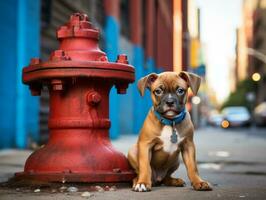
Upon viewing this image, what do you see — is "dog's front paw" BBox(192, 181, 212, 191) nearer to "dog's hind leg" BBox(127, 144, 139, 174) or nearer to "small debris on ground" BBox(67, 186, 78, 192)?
"dog's hind leg" BBox(127, 144, 139, 174)

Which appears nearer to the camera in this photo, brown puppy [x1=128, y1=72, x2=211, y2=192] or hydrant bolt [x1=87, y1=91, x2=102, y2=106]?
brown puppy [x1=128, y1=72, x2=211, y2=192]

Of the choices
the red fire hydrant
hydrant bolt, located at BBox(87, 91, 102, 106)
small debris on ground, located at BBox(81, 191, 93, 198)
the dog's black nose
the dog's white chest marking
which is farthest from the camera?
hydrant bolt, located at BBox(87, 91, 102, 106)

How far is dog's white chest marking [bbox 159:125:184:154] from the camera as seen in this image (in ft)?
16.4

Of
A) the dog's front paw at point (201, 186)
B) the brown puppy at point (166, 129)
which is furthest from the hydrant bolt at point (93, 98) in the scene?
the dog's front paw at point (201, 186)

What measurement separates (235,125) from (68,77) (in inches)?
1720

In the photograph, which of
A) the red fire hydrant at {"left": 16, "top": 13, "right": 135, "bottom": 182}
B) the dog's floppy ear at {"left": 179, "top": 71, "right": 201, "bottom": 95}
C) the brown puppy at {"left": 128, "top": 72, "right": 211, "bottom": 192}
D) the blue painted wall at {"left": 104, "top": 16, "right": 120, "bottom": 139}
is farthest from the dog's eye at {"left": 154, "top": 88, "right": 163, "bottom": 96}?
the blue painted wall at {"left": 104, "top": 16, "right": 120, "bottom": 139}

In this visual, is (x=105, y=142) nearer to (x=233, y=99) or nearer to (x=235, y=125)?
(x=235, y=125)

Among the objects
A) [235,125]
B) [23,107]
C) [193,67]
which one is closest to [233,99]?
[193,67]

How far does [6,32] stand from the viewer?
37.5 ft

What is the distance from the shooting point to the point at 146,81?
5.01 m

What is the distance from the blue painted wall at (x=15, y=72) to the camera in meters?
11.3

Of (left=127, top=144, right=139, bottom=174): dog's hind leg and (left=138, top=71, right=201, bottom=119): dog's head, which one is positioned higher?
(left=138, top=71, right=201, bottom=119): dog's head

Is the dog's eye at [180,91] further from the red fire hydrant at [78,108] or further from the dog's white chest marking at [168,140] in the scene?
the red fire hydrant at [78,108]

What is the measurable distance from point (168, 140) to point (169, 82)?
496mm
